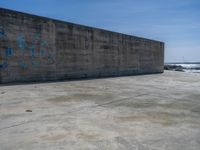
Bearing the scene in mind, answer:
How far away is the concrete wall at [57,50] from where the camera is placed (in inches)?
341

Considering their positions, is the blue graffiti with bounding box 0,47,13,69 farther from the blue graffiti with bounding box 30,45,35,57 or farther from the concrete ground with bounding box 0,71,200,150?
the concrete ground with bounding box 0,71,200,150

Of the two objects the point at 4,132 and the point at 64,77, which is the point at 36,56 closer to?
the point at 64,77

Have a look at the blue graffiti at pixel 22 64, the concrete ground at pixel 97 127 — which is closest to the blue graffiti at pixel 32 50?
the blue graffiti at pixel 22 64

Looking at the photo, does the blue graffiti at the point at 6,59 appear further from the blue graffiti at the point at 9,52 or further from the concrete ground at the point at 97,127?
the concrete ground at the point at 97,127

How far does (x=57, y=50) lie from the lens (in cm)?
1070

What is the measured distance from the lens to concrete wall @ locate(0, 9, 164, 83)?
28.5ft

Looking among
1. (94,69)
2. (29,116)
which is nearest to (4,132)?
(29,116)

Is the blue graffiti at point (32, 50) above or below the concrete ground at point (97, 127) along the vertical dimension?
above

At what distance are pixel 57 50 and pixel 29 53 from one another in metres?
1.70

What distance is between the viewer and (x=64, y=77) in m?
11.2

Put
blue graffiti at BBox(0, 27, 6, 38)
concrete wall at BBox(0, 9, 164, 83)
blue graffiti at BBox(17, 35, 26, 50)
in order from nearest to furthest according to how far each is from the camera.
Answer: blue graffiti at BBox(0, 27, 6, 38)
concrete wall at BBox(0, 9, 164, 83)
blue graffiti at BBox(17, 35, 26, 50)

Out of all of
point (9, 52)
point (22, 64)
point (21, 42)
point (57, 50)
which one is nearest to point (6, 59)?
point (9, 52)

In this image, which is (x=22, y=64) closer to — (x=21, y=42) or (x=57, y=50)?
(x=21, y=42)

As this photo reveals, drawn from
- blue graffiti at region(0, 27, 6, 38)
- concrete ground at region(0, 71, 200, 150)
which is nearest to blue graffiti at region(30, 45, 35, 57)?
blue graffiti at region(0, 27, 6, 38)
